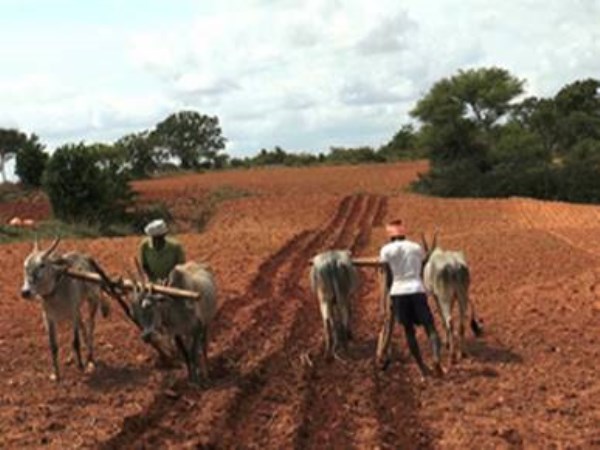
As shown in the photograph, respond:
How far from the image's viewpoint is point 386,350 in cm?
1188

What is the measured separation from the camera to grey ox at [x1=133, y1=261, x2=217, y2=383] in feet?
35.0

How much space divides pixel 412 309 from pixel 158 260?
3074 millimetres

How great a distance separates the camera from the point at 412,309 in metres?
11.3

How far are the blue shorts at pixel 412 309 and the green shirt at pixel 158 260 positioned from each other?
2713 millimetres

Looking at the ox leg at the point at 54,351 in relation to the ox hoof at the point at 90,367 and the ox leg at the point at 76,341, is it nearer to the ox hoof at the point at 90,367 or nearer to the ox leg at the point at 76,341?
the ox leg at the point at 76,341

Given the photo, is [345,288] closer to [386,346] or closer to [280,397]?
[386,346]

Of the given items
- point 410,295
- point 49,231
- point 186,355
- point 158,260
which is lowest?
point 49,231

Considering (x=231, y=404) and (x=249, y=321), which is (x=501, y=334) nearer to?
(x=249, y=321)

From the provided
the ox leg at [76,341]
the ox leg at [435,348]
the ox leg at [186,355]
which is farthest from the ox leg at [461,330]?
the ox leg at [76,341]

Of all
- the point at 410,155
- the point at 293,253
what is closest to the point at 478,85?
the point at 410,155

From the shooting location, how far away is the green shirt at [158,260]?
38.9 ft

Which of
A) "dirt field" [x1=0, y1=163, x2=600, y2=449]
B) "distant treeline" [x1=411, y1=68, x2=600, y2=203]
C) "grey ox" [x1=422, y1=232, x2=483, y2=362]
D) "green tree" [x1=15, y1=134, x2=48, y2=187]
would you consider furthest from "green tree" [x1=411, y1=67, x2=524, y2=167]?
"grey ox" [x1=422, y1=232, x2=483, y2=362]

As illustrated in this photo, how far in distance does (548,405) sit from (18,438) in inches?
199

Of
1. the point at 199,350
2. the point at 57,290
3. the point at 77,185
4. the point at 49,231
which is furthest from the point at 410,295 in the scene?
the point at 77,185
